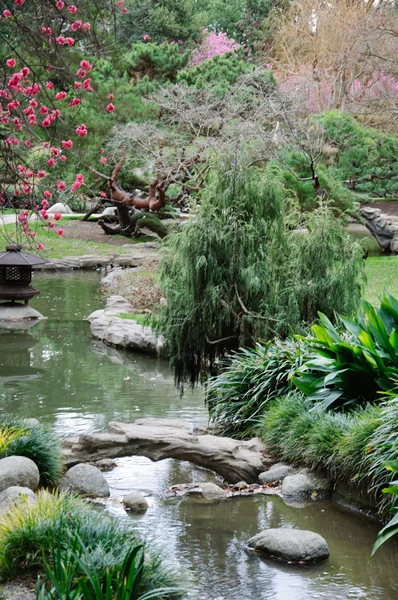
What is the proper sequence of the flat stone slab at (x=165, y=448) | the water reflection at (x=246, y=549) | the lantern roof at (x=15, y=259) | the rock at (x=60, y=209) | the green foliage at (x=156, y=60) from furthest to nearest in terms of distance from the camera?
the rock at (x=60, y=209), the green foliage at (x=156, y=60), the lantern roof at (x=15, y=259), the flat stone slab at (x=165, y=448), the water reflection at (x=246, y=549)

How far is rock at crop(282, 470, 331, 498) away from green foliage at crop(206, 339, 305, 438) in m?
1.09

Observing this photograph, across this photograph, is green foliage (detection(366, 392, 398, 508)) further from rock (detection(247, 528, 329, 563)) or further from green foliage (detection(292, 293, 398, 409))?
green foliage (detection(292, 293, 398, 409))

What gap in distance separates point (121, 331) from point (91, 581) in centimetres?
971

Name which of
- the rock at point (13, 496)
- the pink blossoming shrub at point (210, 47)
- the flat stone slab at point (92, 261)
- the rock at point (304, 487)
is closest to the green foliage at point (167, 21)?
the pink blossoming shrub at point (210, 47)

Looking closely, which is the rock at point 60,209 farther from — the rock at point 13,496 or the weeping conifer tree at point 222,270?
the rock at point 13,496

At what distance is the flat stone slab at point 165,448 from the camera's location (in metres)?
6.59

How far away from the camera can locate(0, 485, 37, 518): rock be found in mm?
4723

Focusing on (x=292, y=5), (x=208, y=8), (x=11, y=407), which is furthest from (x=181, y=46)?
(x=11, y=407)

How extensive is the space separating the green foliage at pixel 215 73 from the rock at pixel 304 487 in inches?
679

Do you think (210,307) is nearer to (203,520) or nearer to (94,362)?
(203,520)

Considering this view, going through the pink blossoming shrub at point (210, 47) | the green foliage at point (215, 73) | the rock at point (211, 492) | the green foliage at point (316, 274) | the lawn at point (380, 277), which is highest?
the pink blossoming shrub at point (210, 47)

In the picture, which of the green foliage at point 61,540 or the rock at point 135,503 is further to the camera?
the rock at point 135,503

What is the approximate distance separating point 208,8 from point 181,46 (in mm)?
9911

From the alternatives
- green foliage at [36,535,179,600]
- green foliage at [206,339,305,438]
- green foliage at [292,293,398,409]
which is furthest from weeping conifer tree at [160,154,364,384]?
green foliage at [36,535,179,600]
